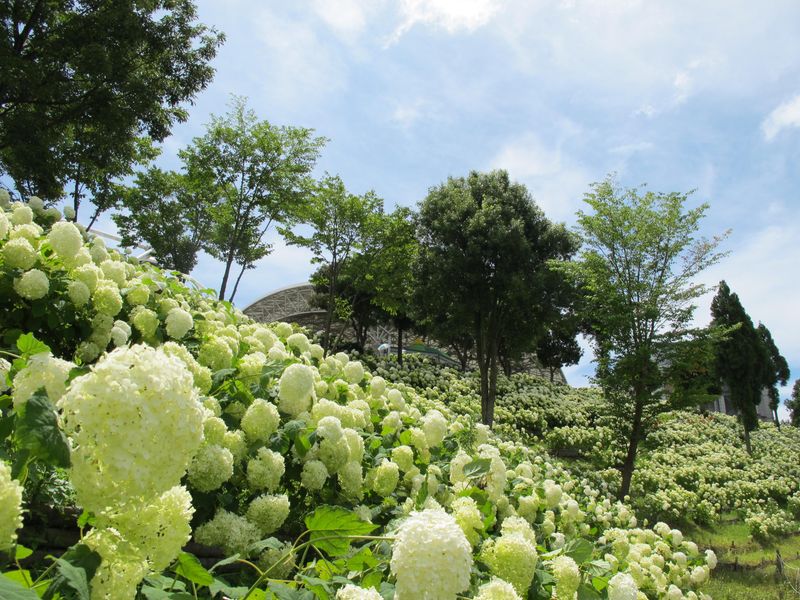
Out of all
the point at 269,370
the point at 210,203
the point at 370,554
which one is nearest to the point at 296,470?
the point at 269,370

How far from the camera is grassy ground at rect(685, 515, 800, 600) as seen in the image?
8227 mm

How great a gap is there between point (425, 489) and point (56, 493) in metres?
1.48

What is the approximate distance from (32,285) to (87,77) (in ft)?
45.3

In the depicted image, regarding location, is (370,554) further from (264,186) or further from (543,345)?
(543,345)

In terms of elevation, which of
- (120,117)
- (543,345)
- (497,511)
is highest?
(120,117)

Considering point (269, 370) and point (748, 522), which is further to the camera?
point (748, 522)

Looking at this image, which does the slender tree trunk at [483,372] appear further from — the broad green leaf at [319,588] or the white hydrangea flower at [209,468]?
the broad green leaf at [319,588]

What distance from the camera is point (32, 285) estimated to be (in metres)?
2.57

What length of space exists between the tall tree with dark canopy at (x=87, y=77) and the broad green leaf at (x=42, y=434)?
1364cm

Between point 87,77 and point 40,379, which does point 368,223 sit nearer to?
point 87,77

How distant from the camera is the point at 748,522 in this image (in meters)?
13.3

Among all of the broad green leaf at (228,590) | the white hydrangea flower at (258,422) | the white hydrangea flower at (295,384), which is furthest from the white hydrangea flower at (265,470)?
the broad green leaf at (228,590)

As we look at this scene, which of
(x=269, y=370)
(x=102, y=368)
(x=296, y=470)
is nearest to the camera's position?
(x=102, y=368)

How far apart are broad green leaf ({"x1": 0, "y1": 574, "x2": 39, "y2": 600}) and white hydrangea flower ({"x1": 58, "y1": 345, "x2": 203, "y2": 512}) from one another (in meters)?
0.17
